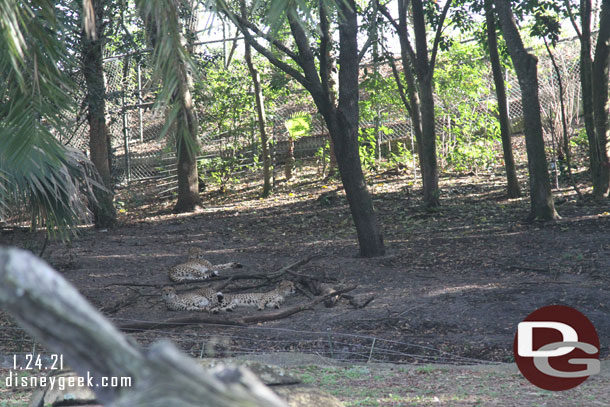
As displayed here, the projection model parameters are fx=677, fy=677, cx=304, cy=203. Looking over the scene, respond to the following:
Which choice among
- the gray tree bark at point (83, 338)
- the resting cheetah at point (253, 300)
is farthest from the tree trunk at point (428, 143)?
the gray tree bark at point (83, 338)

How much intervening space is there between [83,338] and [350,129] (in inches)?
401

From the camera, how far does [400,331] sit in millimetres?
8133

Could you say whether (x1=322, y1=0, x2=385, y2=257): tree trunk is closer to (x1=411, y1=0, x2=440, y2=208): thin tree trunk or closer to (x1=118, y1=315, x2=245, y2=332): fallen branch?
(x1=411, y1=0, x2=440, y2=208): thin tree trunk

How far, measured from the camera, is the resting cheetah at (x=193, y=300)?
9.29 m

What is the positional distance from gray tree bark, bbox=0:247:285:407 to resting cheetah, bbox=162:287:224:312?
7.71 metres

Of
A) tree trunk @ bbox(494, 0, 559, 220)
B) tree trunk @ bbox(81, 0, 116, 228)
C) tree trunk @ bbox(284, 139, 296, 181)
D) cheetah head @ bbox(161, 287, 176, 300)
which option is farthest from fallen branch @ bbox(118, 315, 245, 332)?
tree trunk @ bbox(284, 139, 296, 181)

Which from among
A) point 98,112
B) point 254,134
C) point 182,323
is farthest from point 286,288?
point 254,134

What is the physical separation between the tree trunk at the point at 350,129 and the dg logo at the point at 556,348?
418 centimetres

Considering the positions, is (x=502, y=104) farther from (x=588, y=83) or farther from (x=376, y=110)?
(x=376, y=110)

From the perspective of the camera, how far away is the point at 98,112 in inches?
571

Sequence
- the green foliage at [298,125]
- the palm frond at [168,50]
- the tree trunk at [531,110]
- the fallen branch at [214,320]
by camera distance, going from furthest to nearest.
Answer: the green foliage at [298,125] → the tree trunk at [531,110] → the fallen branch at [214,320] → the palm frond at [168,50]

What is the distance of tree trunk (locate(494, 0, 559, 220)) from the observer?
41.1 ft

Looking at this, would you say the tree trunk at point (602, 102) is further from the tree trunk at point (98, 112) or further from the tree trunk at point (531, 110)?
the tree trunk at point (98, 112)

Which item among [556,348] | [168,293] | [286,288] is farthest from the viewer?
[286,288]
